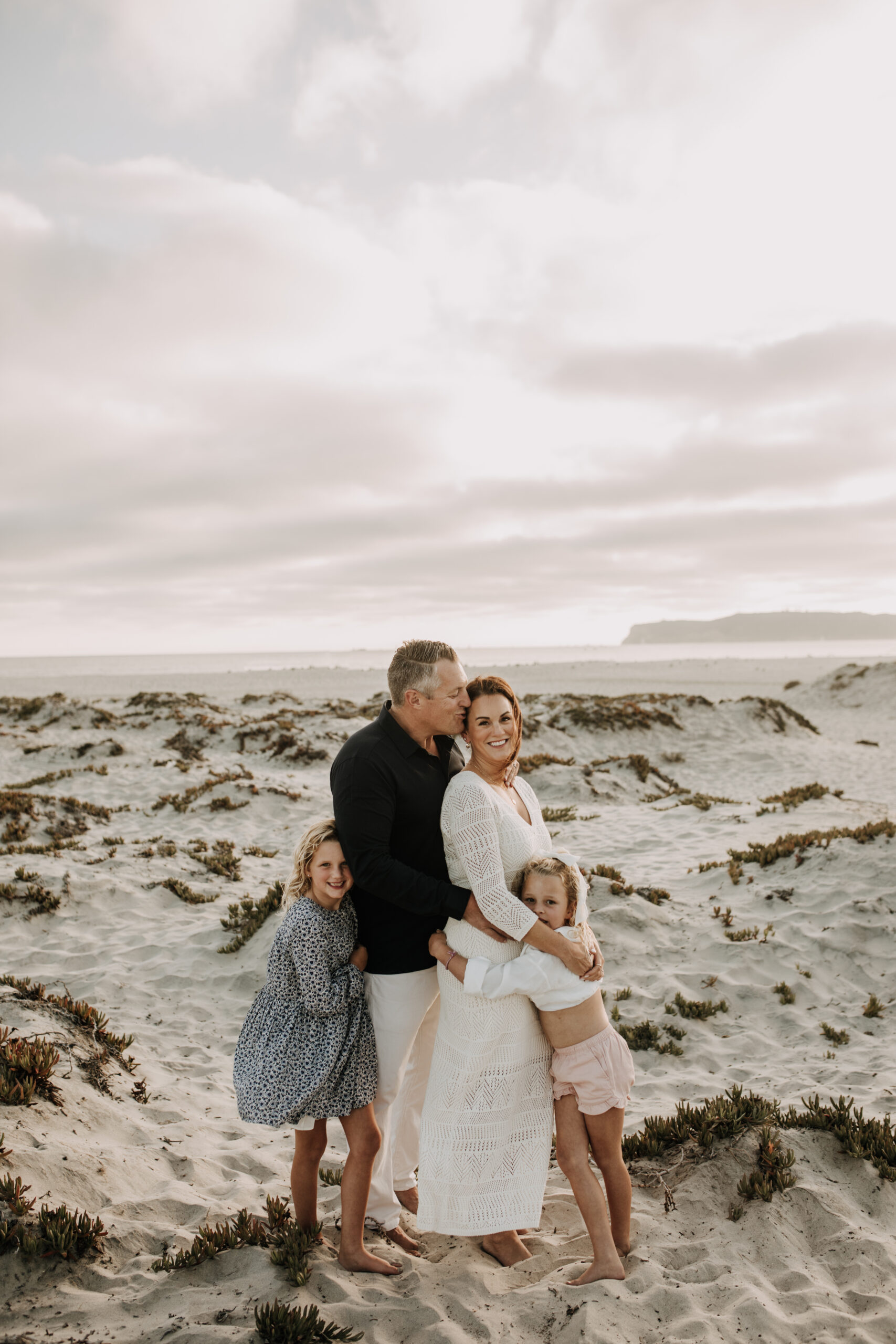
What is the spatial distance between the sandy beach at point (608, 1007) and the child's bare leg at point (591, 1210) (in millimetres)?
85

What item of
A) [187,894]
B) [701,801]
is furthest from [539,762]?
[187,894]

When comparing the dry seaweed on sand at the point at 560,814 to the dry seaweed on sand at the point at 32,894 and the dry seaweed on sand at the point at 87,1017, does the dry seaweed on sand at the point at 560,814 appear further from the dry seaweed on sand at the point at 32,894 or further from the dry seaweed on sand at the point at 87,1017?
the dry seaweed on sand at the point at 87,1017

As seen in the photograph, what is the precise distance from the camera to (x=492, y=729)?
3.78 m

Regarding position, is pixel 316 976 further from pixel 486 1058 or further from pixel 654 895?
pixel 654 895

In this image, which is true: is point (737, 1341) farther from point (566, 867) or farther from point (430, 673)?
point (430, 673)

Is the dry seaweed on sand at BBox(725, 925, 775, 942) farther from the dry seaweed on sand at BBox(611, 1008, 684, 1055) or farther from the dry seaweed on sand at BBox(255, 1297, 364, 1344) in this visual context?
the dry seaweed on sand at BBox(255, 1297, 364, 1344)

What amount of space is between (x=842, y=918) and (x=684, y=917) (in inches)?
66.2

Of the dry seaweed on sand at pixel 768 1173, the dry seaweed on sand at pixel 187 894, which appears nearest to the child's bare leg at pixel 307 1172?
the dry seaweed on sand at pixel 768 1173

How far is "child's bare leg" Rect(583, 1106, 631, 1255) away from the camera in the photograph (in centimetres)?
379

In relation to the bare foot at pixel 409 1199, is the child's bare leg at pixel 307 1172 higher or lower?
higher

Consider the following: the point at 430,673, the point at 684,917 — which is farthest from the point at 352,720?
the point at 430,673

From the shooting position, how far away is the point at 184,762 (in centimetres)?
1777

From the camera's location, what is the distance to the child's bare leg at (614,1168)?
3789 millimetres

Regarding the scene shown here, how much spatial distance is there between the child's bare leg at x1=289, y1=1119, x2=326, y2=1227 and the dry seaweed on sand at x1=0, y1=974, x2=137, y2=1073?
2.59m
